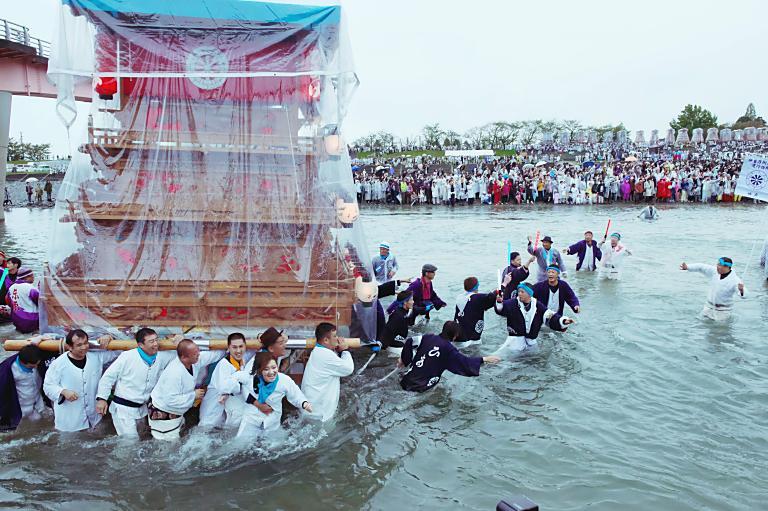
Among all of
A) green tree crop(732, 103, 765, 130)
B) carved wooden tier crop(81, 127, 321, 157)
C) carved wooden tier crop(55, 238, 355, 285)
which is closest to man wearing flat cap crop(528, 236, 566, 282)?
carved wooden tier crop(55, 238, 355, 285)

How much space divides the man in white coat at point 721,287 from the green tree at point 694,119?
64415mm

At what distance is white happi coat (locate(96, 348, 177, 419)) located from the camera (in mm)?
6367

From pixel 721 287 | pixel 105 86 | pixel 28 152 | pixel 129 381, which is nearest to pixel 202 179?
pixel 105 86

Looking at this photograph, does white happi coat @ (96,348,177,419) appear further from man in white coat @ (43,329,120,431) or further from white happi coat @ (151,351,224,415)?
man in white coat @ (43,329,120,431)

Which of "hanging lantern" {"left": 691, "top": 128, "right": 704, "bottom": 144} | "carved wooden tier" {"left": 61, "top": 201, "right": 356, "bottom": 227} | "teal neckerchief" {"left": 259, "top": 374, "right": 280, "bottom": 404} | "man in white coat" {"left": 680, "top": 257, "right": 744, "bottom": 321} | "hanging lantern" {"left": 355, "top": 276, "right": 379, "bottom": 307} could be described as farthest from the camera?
"hanging lantern" {"left": 691, "top": 128, "right": 704, "bottom": 144}

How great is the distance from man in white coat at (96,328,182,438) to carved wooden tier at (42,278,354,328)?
0.82m

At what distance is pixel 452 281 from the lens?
15.1m

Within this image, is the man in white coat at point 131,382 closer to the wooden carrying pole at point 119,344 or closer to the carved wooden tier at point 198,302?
the wooden carrying pole at point 119,344

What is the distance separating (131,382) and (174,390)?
52 centimetres

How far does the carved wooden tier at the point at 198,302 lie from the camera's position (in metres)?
A: 7.08

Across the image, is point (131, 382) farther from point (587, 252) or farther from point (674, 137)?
point (674, 137)

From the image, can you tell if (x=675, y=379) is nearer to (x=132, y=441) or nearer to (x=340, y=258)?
(x=340, y=258)

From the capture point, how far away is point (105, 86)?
7219 millimetres

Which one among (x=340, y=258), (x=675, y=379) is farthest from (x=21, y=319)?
(x=675, y=379)
